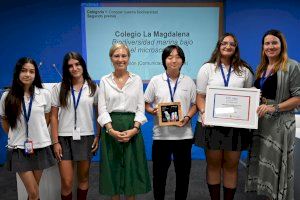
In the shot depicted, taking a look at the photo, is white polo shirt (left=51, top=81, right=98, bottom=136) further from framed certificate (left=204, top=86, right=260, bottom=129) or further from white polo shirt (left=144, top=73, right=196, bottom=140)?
framed certificate (left=204, top=86, right=260, bottom=129)

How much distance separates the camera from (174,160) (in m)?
2.63

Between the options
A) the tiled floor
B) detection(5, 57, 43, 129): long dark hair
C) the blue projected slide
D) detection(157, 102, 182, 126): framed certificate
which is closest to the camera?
detection(5, 57, 43, 129): long dark hair

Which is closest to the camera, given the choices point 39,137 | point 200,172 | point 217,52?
point 39,137

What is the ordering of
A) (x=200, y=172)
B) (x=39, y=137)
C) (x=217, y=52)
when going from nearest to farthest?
(x=39, y=137), (x=217, y=52), (x=200, y=172)

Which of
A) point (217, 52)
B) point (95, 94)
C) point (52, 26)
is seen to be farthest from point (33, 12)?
point (217, 52)

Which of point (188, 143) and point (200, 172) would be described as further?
point (200, 172)

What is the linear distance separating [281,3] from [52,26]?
3.23 m

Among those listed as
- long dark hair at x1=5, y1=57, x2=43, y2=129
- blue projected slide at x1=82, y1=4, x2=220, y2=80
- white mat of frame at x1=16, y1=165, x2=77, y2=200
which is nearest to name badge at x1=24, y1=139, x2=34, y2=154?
long dark hair at x1=5, y1=57, x2=43, y2=129

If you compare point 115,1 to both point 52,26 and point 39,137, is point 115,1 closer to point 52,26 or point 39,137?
point 52,26

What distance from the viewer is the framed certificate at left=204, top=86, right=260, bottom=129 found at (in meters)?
2.36

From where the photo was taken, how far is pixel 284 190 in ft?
8.00

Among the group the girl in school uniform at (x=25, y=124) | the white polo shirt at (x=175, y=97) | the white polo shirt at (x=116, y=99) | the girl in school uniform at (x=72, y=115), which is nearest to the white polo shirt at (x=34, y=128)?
the girl in school uniform at (x=25, y=124)

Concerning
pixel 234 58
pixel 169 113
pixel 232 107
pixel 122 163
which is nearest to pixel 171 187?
pixel 122 163

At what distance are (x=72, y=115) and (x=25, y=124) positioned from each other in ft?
1.20
